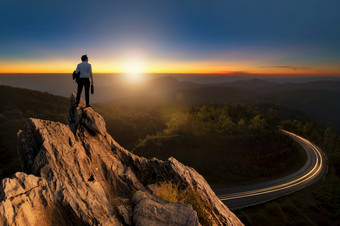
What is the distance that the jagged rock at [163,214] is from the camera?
6.46m

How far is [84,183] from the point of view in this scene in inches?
287

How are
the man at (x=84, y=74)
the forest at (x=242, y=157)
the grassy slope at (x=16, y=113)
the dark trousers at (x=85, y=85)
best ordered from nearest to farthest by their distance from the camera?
the man at (x=84, y=74), the dark trousers at (x=85, y=85), the forest at (x=242, y=157), the grassy slope at (x=16, y=113)

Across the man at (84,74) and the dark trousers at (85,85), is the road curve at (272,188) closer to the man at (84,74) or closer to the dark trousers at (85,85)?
the dark trousers at (85,85)

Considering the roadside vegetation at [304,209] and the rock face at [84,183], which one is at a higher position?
the rock face at [84,183]

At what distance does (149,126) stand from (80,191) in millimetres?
97791

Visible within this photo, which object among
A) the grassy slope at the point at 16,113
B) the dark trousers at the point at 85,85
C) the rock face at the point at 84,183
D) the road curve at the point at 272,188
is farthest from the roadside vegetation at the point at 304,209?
the grassy slope at the point at 16,113

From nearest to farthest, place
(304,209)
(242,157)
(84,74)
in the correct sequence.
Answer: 1. (84,74)
2. (304,209)
3. (242,157)

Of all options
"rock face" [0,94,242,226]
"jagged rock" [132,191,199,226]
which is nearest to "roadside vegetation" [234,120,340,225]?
"rock face" [0,94,242,226]

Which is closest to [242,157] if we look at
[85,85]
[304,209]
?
[304,209]

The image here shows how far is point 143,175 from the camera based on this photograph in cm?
1073

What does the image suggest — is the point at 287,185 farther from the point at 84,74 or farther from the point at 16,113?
the point at 16,113

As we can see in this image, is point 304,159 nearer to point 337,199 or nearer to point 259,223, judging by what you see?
point 337,199

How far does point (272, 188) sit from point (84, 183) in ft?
157

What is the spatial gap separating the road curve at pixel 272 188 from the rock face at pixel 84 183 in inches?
1186
